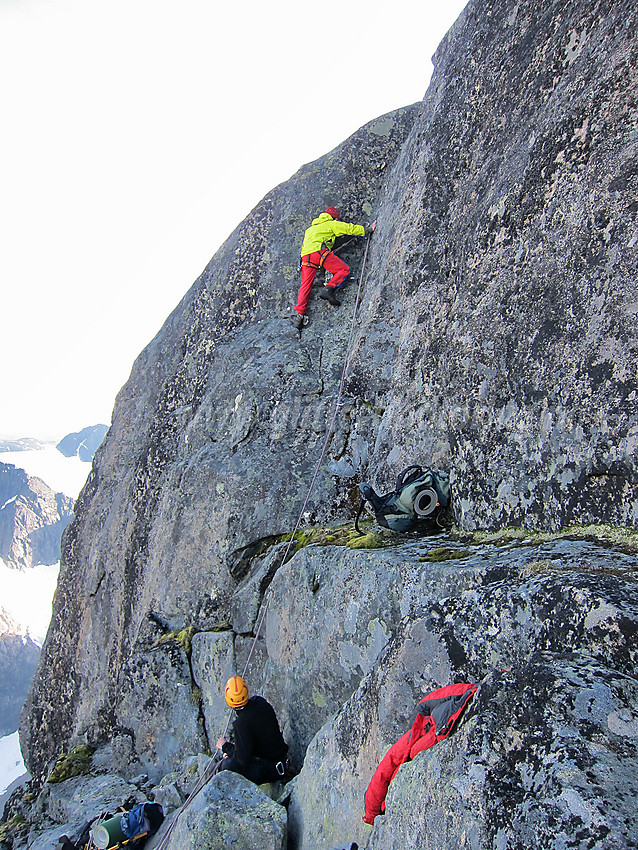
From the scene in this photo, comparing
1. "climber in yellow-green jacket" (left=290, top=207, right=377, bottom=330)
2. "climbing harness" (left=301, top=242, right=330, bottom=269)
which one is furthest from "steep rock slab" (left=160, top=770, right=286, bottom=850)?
"climbing harness" (left=301, top=242, right=330, bottom=269)

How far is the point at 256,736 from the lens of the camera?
26.9 feet

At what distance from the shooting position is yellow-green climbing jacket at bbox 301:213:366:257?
13.6m

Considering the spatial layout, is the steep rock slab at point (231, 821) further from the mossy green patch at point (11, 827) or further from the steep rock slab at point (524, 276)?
the mossy green patch at point (11, 827)

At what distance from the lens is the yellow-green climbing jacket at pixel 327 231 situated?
13633mm

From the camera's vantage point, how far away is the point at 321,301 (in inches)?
561

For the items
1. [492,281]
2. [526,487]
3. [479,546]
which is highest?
[492,281]

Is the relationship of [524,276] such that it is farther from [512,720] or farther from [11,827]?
[11,827]

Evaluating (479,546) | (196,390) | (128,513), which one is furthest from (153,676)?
(479,546)

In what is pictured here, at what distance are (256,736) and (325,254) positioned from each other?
10.2 meters

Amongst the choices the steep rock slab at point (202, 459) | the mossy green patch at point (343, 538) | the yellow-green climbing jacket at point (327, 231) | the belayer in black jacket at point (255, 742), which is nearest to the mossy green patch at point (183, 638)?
the steep rock slab at point (202, 459)

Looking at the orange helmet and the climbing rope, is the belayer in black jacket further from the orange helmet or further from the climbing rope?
the climbing rope

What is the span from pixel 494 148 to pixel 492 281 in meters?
2.72

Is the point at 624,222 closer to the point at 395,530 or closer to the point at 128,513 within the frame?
the point at 395,530

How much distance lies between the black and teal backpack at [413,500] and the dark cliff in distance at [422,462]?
302mm
